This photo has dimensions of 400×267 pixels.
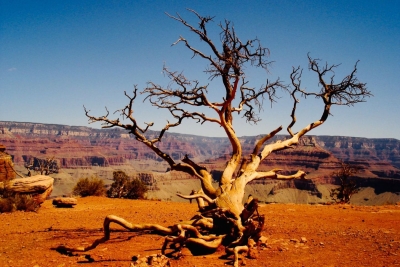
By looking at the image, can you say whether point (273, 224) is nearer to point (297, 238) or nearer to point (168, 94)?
point (297, 238)

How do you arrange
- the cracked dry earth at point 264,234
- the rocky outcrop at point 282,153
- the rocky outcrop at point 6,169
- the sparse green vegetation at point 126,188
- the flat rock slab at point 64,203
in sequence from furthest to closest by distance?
the rocky outcrop at point 282,153, the sparse green vegetation at point 126,188, the rocky outcrop at point 6,169, the flat rock slab at point 64,203, the cracked dry earth at point 264,234

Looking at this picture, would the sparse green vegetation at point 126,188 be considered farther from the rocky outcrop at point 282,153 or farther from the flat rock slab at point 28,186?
the rocky outcrop at point 282,153

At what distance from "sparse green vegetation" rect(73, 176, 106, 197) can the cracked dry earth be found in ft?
25.5

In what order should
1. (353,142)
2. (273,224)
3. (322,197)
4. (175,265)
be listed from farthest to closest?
(353,142) < (322,197) < (273,224) < (175,265)

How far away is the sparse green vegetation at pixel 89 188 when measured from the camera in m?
19.2

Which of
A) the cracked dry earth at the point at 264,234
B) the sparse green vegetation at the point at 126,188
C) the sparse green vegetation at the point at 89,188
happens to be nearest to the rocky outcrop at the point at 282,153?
the sparse green vegetation at the point at 126,188

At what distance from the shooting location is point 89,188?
19.2m

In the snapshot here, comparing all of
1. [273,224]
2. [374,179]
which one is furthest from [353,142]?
[273,224]

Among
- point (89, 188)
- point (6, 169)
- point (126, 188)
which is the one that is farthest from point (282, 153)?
point (6, 169)

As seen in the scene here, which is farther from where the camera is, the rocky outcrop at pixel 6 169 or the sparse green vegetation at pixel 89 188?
the rocky outcrop at pixel 6 169

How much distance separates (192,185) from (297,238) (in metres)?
109

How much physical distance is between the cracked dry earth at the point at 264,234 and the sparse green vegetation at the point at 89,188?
7.76 meters

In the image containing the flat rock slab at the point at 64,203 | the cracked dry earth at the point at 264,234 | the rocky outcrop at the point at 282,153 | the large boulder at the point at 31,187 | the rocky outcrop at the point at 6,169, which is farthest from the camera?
the rocky outcrop at the point at 282,153

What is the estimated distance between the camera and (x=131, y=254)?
5891 mm
